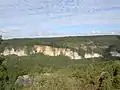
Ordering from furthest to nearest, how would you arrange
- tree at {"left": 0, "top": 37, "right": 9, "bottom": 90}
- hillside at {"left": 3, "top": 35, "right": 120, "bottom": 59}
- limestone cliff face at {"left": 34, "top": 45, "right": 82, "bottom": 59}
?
1. limestone cliff face at {"left": 34, "top": 45, "right": 82, "bottom": 59}
2. hillside at {"left": 3, "top": 35, "right": 120, "bottom": 59}
3. tree at {"left": 0, "top": 37, "right": 9, "bottom": 90}

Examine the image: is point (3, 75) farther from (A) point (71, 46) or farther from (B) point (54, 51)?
(A) point (71, 46)

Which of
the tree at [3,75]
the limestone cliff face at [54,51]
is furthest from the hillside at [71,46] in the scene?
the tree at [3,75]

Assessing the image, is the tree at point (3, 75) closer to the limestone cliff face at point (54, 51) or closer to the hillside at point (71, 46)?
the hillside at point (71, 46)

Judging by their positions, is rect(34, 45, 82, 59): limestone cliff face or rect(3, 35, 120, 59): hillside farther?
rect(34, 45, 82, 59): limestone cliff face

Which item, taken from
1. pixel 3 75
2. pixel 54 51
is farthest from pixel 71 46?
pixel 3 75

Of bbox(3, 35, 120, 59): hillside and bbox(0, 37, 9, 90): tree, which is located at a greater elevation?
bbox(3, 35, 120, 59): hillside

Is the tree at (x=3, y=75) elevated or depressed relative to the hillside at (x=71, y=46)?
depressed

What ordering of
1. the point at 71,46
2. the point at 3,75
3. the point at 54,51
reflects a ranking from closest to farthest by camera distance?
the point at 3,75
the point at 54,51
the point at 71,46

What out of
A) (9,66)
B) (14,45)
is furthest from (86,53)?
(9,66)

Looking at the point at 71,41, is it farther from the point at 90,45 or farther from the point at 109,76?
the point at 109,76

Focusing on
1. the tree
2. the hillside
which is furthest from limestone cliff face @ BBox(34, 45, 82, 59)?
the tree

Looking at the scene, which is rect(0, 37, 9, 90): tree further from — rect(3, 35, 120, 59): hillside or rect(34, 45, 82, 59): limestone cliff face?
rect(34, 45, 82, 59): limestone cliff face

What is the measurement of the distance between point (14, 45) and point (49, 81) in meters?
80.7

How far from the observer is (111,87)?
16.8 metres
